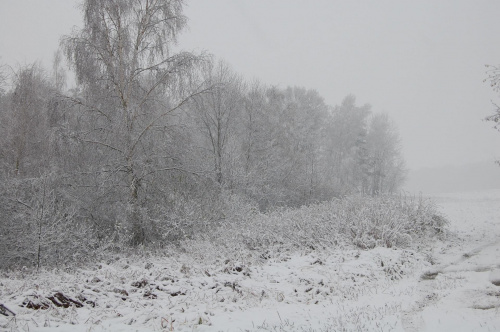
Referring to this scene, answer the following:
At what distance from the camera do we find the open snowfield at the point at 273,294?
525 centimetres

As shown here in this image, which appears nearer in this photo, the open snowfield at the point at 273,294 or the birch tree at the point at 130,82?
the open snowfield at the point at 273,294

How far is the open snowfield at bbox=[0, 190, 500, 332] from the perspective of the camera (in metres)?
5.25

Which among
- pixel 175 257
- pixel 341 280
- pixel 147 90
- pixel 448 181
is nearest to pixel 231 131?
pixel 147 90

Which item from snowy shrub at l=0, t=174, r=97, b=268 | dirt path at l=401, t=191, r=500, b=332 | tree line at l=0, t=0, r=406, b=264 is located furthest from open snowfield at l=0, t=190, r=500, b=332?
tree line at l=0, t=0, r=406, b=264

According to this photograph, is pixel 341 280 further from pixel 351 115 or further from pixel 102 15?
pixel 351 115

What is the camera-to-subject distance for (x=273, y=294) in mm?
7027

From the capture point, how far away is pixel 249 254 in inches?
396

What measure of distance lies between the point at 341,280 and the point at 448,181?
110m

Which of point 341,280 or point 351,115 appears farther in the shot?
point 351,115

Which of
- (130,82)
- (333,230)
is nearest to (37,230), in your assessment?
(130,82)

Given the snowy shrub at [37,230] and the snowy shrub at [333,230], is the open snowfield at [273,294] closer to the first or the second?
the snowy shrub at [333,230]

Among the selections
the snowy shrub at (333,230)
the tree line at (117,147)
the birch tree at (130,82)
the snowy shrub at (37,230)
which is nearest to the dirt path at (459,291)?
the snowy shrub at (333,230)

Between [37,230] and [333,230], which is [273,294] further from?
[37,230]

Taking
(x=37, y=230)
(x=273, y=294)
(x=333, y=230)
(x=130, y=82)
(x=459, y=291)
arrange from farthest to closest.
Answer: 1. (x=130, y=82)
2. (x=333, y=230)
3. (x=37, y=230)
4. (x=273, y=294)
5. (x=459, y=291)
